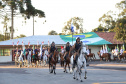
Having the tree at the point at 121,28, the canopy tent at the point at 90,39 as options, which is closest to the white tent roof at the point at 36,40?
the canopy tent at the point at 90,39

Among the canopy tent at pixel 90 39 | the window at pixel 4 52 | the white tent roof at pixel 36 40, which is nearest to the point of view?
the window at pixel 4 52

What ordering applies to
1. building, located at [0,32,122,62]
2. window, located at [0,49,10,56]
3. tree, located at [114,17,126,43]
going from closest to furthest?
tree, located at [114,17,126,43] → building, located at [0,32,122,62] → window, located at [0,49,10,56]

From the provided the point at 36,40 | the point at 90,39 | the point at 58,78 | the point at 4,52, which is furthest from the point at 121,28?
the point at 58,78

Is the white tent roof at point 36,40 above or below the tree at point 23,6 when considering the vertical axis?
below

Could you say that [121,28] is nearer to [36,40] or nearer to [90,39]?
[90,39]

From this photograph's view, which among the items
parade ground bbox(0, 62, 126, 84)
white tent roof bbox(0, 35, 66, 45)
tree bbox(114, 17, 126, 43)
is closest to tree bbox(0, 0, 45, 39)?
white tent roof bbox(0, 35, 66, 45)

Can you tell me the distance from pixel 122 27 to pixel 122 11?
368 cm

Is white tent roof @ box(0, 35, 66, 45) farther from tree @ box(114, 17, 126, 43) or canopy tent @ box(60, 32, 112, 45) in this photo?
tree @ box(114, 17, 126, 43)

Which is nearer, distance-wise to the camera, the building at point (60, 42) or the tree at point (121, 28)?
the tree at point (121, 28)

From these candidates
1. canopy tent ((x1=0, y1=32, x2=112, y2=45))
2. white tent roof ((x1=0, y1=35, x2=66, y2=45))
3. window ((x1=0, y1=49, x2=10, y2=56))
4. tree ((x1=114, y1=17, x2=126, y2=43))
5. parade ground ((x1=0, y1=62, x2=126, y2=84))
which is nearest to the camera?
parade ground ((x1=0, y1=62, x2=126, y2=84))

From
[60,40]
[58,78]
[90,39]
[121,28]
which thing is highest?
[121,28]

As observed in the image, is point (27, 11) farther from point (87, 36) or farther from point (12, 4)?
point (87, 36)

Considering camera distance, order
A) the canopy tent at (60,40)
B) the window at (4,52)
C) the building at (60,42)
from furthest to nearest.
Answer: the canopy tent at (60,40) < the window at (4,52) < the building at (60,42)

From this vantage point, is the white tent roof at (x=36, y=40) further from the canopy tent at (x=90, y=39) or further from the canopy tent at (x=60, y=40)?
the canopy tent at (x=90, y=39)
